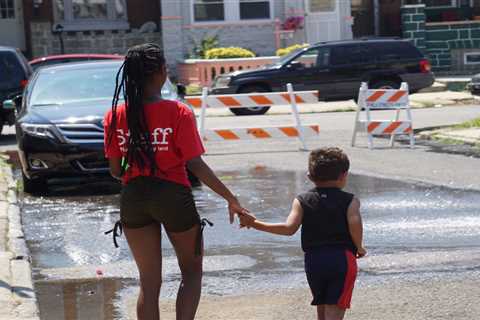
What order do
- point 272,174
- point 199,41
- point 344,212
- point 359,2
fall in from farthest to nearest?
1. point 359,2
2. point 199,41
3. point 272,174
4. point 344,212

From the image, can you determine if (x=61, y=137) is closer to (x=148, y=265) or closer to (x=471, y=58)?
(x=148, y=265)

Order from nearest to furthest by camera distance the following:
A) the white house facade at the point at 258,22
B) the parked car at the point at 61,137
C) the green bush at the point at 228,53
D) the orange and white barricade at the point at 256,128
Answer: the parked car at the point at 61,137, the orange and white barricade at the point at 256,128, the green bush at the point at 228,53, the white house facade at the point at 258,22

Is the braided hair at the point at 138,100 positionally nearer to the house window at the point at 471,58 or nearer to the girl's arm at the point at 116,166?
the girl's arm at the point at 116,166

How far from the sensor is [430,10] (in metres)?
36.4

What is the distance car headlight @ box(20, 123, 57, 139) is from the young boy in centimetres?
735

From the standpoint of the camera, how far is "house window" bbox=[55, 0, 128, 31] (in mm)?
33781

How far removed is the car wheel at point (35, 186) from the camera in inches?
504

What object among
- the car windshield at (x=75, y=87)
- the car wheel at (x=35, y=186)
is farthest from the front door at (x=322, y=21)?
the car wheel at (x=35, y=186)

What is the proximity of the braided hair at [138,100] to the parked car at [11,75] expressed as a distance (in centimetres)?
1525

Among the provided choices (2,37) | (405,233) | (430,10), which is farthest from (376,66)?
(405,233)

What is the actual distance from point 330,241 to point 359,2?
31.4 m

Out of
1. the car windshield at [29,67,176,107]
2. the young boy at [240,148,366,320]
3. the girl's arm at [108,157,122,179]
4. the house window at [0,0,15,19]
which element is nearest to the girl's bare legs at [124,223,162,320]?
the girl's arm at [108,157,122,179]

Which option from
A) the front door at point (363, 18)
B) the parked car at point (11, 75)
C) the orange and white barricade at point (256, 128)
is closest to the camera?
the orange and white barricade at point (256, 128)

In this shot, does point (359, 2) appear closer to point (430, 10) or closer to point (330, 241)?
point (430, 10)
